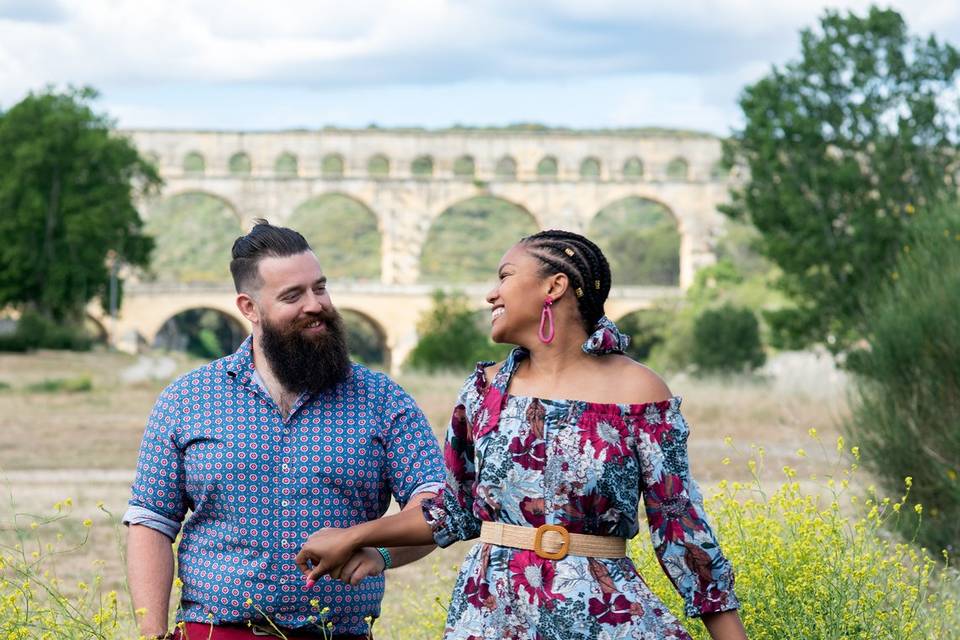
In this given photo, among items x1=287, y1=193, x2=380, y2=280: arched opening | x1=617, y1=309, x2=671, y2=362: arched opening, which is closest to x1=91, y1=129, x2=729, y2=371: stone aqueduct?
x1=287, y1=193, x2=380, y2=280: arched opening

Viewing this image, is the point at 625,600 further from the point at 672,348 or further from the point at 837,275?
the point at 672,348

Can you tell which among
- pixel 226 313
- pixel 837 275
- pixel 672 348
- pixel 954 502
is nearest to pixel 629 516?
pixel 954 502

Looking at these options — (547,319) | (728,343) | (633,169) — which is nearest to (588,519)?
(547,319)

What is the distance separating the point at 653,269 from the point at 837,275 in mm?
48089

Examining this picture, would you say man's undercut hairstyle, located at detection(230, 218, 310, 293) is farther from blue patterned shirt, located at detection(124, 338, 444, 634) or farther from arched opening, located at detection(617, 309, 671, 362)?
arched opening, located at detection(617, 309, 671, 362)

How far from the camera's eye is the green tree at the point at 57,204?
3419 cm

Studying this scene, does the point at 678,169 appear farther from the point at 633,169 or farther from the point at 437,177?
the point at 437,177

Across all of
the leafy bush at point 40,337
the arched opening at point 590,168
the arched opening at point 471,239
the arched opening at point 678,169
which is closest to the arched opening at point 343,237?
the arched opening at point 471,239

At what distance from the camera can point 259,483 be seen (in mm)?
3016

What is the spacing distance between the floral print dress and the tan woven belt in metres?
0.01

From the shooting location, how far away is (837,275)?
→ 50.7ft

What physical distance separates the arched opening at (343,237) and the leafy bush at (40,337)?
36046 mm

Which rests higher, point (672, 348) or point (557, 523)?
point (557, 523)

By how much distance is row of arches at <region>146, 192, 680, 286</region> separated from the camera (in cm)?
6394
